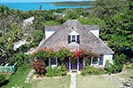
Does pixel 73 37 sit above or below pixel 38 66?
above

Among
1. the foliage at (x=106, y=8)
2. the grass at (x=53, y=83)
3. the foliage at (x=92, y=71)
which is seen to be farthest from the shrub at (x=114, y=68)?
the foliage at (x=106, y=8)

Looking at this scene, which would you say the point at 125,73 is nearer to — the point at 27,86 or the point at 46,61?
the point at 46,61

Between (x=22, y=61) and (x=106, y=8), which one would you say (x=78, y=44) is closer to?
(x=22, y=61)

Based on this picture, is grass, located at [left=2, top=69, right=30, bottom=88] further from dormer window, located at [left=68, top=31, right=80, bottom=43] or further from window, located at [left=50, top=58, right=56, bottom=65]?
dormer window, located at [left=68, top=31, right=80, bottom=43]

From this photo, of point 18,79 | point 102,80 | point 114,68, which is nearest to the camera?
point 102,80

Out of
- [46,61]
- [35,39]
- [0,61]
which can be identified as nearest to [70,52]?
[46,61]

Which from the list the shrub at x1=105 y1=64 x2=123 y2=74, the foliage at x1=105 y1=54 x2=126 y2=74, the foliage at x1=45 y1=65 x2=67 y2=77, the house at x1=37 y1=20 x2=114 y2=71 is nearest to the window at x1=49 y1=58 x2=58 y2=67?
the house at x1=37 y1=20 x2=114 y2=71

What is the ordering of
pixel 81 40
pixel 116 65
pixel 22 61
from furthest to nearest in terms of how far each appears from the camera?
pixel 22 61 < pixel 81 40 < pixel 116 65

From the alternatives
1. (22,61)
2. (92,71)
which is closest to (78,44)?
(92,71)
